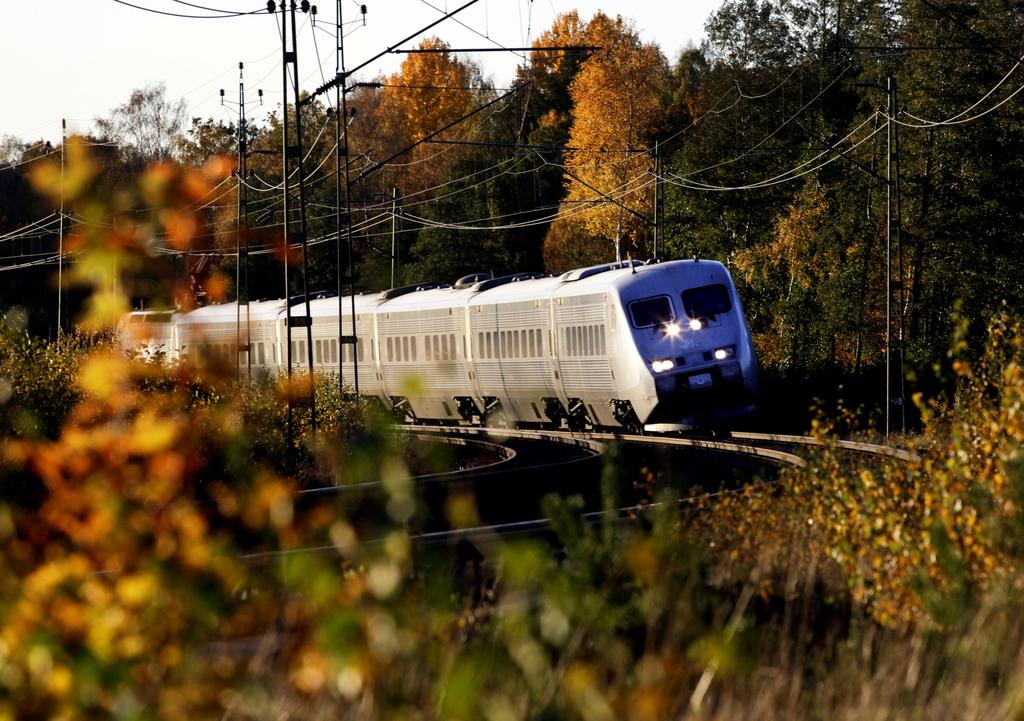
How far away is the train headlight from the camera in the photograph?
97.5 ft

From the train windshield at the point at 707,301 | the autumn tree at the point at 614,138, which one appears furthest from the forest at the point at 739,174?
the train windshield at the point at 707,301

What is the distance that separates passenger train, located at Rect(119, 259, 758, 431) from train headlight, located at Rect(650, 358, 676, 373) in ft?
0.08

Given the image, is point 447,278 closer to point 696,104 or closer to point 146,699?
point 696,104

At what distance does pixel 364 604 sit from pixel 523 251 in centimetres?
7412

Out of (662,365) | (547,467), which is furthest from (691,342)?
(547,467)

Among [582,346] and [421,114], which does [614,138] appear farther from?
[582,346]

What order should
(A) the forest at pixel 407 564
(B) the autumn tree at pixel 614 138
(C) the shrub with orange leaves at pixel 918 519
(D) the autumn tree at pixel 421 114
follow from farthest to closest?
1. (D) the autumn tree at pixel 421 114
2. (B) the autumn tree at pixel 614 138
3. (C) the shrub with orange leaves at pixel 918 519
4. (A) the forest at pixel 407 564

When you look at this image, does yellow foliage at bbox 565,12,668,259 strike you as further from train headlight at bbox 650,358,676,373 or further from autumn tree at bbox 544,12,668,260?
train headlight at bbox 650,358,676,373

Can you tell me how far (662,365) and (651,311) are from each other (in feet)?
3.68

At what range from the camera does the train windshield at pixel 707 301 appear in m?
30.6

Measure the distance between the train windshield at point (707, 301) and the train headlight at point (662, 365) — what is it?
1174 millimetres

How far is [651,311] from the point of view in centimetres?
3025

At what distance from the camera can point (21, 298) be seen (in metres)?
77.4

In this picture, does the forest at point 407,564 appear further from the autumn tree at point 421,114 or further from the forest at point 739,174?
the autumn tree at point 421,114
